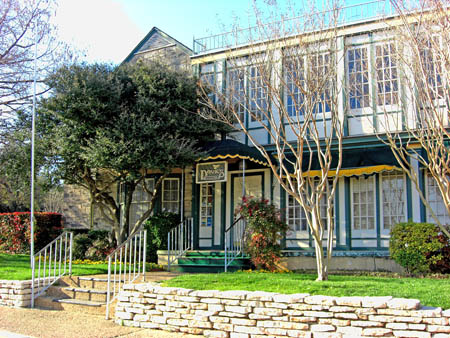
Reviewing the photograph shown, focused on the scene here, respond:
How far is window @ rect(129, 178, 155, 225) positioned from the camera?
620 inches

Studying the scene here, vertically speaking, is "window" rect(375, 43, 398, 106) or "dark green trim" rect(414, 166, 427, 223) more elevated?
"window" rect(375, 43, 398, 106)

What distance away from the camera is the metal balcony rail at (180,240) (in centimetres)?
1234

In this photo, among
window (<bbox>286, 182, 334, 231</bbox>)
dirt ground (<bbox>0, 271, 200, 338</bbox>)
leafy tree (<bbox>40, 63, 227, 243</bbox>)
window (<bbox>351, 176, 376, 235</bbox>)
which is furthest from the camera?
window (<bbox>286, 182, 334, 231</bbox>)

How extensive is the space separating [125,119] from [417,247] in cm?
789

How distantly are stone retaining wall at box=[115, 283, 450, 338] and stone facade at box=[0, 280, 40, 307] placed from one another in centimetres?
245

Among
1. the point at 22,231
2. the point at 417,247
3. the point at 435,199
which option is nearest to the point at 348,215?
the point at 435,199

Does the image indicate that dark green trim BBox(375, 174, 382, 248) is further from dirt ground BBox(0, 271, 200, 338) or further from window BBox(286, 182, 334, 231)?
dirt ground BBox(0, 271, 200, 338)

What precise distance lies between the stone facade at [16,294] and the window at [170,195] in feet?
20.9

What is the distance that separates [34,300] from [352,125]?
8982 millimetres

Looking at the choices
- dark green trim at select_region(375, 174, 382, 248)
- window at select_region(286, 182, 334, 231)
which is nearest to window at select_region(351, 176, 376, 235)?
dark green trim at select_region(375, 174, 382, 248)

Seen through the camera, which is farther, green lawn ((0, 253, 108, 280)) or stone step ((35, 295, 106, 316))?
green lawn ((0, 253, 108, 280))

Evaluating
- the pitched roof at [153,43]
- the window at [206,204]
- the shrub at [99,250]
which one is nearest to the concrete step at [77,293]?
the shrub at [99,250]

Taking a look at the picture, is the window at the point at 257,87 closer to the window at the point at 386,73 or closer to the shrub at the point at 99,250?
the window at the point at 386,73

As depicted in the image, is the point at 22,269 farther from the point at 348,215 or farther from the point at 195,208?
the point at 348,215
